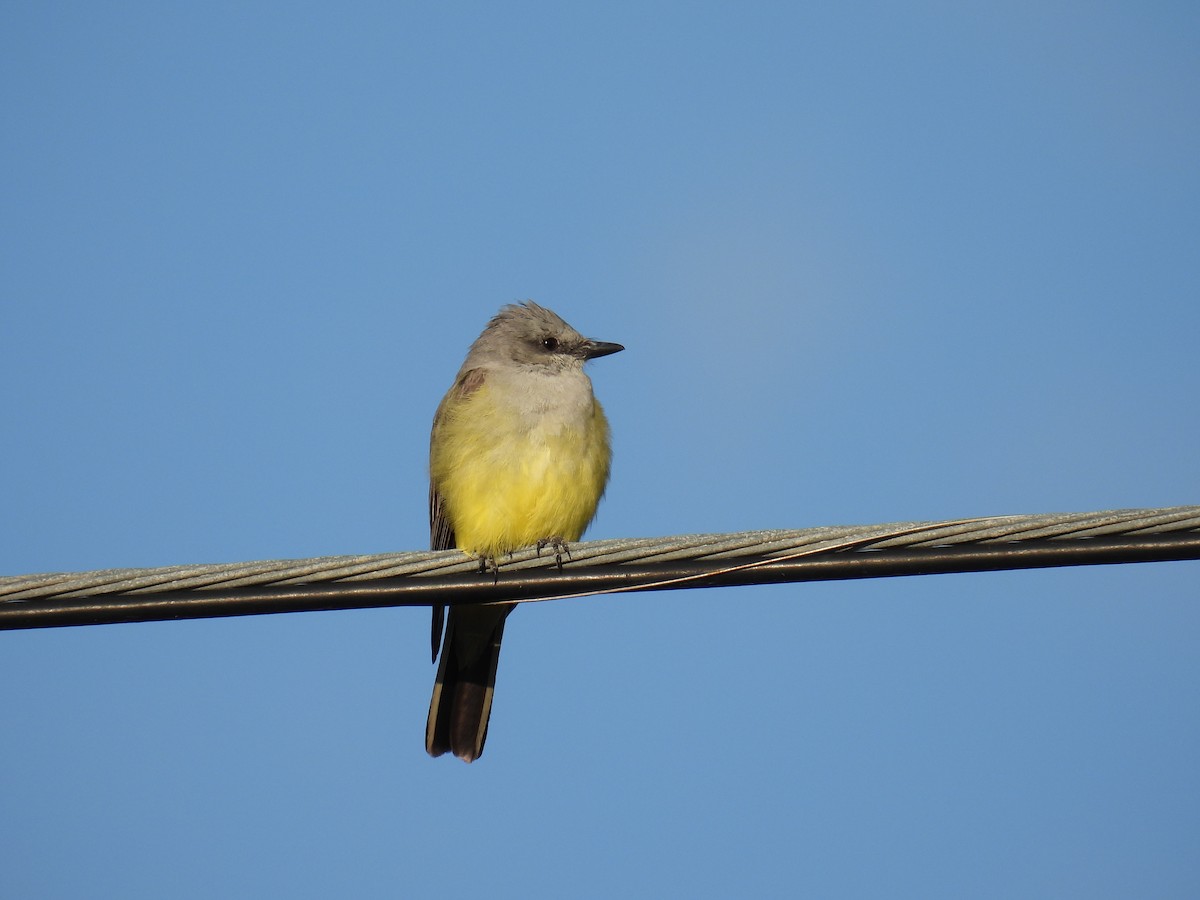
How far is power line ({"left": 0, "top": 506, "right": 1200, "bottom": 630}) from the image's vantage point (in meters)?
3.47

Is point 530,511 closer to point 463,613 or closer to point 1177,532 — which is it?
point 463,613

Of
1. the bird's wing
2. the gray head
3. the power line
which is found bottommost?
the power line

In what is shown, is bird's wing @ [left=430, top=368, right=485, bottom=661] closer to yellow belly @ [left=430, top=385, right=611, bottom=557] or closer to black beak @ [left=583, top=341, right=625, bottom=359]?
yellow belly @ [left=430, top=385, right=611, bottom=557]

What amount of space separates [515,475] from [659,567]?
7.98 feet

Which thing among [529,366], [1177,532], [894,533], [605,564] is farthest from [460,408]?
[1177,532]

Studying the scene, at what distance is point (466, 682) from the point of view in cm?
639

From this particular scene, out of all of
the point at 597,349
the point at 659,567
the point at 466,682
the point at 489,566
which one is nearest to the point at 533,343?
the point at 597,349

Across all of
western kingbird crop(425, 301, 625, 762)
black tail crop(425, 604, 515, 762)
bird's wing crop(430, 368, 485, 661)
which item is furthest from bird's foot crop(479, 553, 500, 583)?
black tail crop(425, 604, 515, 762)

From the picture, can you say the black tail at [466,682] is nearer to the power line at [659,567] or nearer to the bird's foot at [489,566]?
the bird's foot at [489,566]

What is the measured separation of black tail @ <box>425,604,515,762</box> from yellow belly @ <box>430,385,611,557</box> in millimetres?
496

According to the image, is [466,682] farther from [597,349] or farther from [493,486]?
[597,349]

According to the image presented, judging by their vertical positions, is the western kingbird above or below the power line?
above

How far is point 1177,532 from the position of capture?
3.44 meters

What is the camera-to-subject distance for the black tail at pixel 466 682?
247 inches
